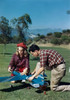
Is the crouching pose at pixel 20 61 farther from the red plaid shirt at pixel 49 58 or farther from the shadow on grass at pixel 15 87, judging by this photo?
the red plaid shirt at pixel 49 58

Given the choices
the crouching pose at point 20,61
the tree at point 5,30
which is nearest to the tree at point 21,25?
the tree at point 5,30

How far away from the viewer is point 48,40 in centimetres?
677

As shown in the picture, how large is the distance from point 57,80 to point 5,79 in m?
0.74

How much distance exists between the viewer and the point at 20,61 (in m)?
3.32

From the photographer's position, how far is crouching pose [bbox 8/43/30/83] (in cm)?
318

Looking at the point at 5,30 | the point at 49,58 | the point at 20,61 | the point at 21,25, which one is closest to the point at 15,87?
the point at 20,61

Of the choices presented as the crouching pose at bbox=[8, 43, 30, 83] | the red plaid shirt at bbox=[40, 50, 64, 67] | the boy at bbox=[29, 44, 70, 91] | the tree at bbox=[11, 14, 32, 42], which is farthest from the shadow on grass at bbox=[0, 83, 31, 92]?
the tree at bbox=[11, 14, 32, 42]

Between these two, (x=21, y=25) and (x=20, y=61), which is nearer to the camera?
(x=20, y=61)

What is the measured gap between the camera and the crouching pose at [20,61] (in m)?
3.18

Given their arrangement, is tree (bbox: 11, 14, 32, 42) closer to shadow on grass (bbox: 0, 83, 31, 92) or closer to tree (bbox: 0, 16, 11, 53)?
tree (bbox: 0, 16, 11, 53)

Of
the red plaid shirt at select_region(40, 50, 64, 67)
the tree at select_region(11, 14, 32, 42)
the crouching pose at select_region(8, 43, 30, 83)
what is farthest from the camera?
the tree at select_region(11, 14, 32, 42)

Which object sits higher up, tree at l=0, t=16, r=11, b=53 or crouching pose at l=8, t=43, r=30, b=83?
tree at l=0, t=16, r=11, b=53

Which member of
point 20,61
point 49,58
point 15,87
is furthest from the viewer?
point 20,61

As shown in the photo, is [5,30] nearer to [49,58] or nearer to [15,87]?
[15,87]
